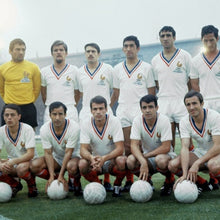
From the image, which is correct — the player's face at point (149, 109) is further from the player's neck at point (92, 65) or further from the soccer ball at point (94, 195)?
the player's neck at point (92, 65)

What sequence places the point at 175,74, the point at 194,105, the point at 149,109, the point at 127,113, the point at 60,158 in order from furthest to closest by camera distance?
the point at 127,113
the point at 175,74
the point at 60,158
the point at 149,109
the point at 194,105

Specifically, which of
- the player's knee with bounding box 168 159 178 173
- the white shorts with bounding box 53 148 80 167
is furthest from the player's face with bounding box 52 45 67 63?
the player's knee with bounding box 168 159 178 173

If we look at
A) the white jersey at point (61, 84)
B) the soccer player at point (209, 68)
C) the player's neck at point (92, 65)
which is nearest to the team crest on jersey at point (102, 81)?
the player's neck at point (92, 65)

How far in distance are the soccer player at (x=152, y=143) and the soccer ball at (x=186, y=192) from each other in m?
0.47

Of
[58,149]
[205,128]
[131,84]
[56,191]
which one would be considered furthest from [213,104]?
[56,191]

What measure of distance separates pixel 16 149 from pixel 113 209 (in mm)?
1648

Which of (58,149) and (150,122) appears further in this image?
(58,149)

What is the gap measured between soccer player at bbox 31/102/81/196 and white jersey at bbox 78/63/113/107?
2.14ft

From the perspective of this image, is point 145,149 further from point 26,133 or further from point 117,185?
point 26,133

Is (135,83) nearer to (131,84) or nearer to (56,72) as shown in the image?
(131,84)

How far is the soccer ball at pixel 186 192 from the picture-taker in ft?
11.9

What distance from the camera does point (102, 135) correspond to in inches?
174

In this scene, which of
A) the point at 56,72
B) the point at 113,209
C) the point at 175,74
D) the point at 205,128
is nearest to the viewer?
the point at 113,209

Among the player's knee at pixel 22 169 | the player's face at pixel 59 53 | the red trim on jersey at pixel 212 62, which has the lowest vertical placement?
the player's knee at pixel 22 169
